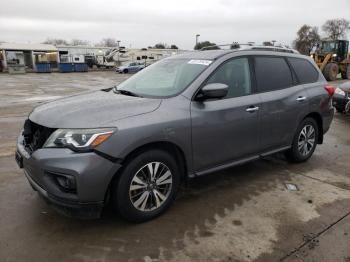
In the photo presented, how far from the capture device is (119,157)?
294 cm

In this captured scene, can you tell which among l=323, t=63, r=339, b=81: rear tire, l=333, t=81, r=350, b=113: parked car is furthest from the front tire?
l=323, t=63, r=339, b=81: rear tire

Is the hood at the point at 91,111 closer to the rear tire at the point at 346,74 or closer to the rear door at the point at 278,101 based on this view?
the rear door at the point at 278,101

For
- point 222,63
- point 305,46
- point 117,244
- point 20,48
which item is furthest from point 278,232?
point 305,46

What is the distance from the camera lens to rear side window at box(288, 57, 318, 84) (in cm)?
487

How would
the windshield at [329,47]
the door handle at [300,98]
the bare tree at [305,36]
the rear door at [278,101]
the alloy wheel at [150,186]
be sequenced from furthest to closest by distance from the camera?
the bare tree at [305,36] < the windshield at [329,47] < the door handle at [300,98] < the rear door at [278,101] < the alloy wheel at [150,186]

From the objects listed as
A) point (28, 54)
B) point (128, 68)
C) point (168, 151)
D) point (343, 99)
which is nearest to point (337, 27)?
point (128, 68)

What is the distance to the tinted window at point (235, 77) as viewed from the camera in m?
3.82

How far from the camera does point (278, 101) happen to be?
4.38m

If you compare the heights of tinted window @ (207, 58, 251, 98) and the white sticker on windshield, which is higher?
the white sticker on windshield

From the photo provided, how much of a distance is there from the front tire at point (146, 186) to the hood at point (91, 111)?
1.42ft

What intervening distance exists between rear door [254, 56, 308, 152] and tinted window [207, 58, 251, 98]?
0.62ft

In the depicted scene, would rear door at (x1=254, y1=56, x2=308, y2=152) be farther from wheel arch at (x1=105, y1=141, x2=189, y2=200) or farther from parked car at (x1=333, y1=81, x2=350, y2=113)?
parked car at (x1=333, y1=81, x2=350, y2=113)

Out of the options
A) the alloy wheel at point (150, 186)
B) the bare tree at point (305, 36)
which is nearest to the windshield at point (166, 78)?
the alloy wheel at point (150, 186)

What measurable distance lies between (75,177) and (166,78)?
5.75ft
